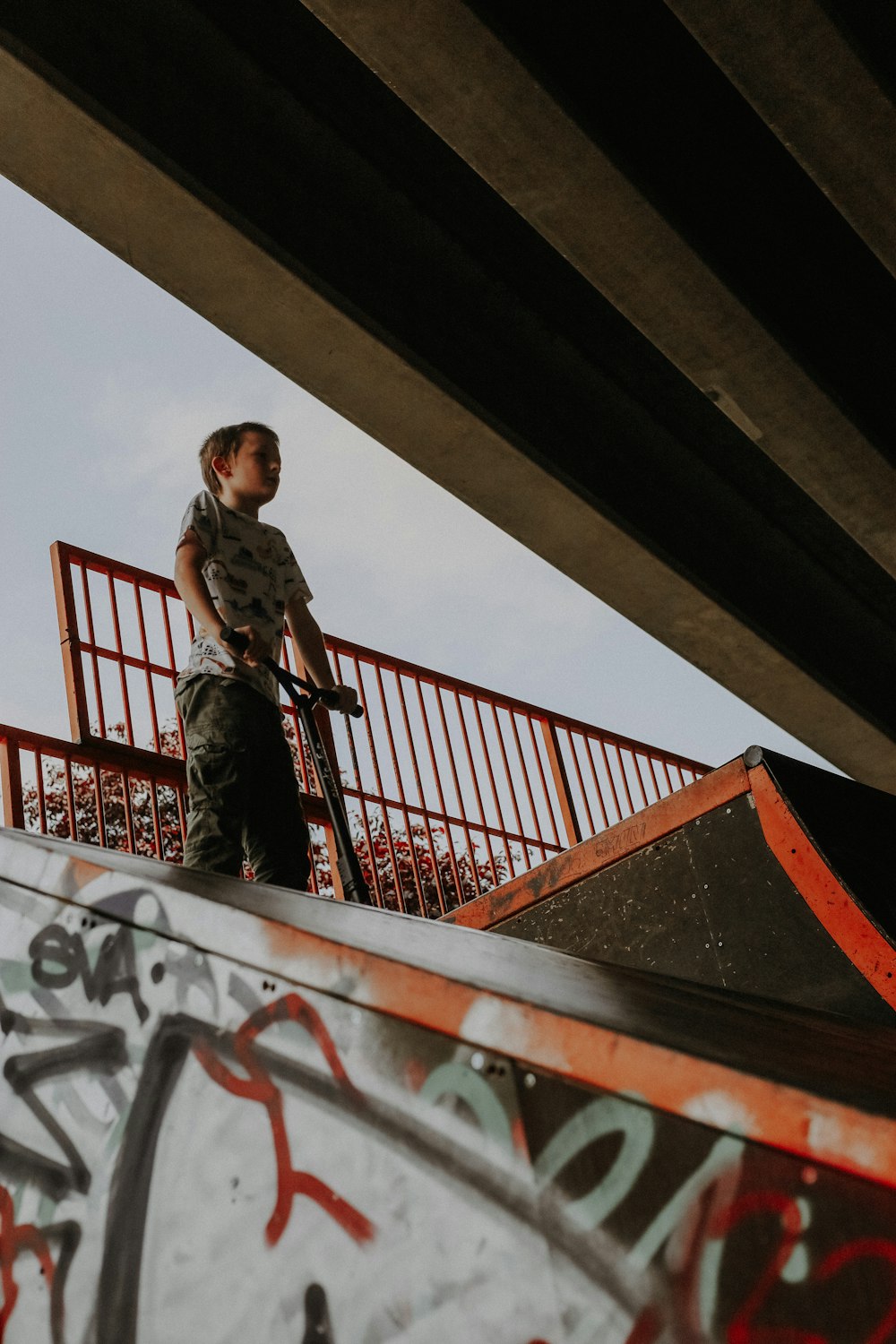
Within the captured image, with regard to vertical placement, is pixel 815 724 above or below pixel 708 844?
above

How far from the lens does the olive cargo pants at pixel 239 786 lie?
3.65 meters

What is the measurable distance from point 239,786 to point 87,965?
5.80ft

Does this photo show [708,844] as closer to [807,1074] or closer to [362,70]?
[807,1074]

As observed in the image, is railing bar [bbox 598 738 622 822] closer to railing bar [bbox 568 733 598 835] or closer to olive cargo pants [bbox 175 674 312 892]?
railing bar [bbox 568 733 598 835]

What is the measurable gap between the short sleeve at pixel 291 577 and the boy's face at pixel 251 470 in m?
0.19

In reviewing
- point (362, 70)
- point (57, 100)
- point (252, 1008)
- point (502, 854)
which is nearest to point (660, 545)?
point (502, 854)

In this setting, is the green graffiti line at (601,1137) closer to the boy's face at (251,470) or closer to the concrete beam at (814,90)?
the boy's face at (251,470)

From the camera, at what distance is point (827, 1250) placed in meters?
1.18

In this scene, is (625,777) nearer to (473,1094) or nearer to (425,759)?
(425,759)

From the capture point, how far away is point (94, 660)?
6918mm

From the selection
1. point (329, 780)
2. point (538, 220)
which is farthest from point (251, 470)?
point (538, 220)

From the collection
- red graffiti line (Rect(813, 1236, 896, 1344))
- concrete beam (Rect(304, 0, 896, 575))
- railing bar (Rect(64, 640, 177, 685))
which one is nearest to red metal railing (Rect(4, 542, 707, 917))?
railing bar (Rect(64, 640, 177, 685))

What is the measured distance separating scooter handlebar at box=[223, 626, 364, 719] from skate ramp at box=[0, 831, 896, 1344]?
161 centimetres

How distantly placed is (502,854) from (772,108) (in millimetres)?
5488
